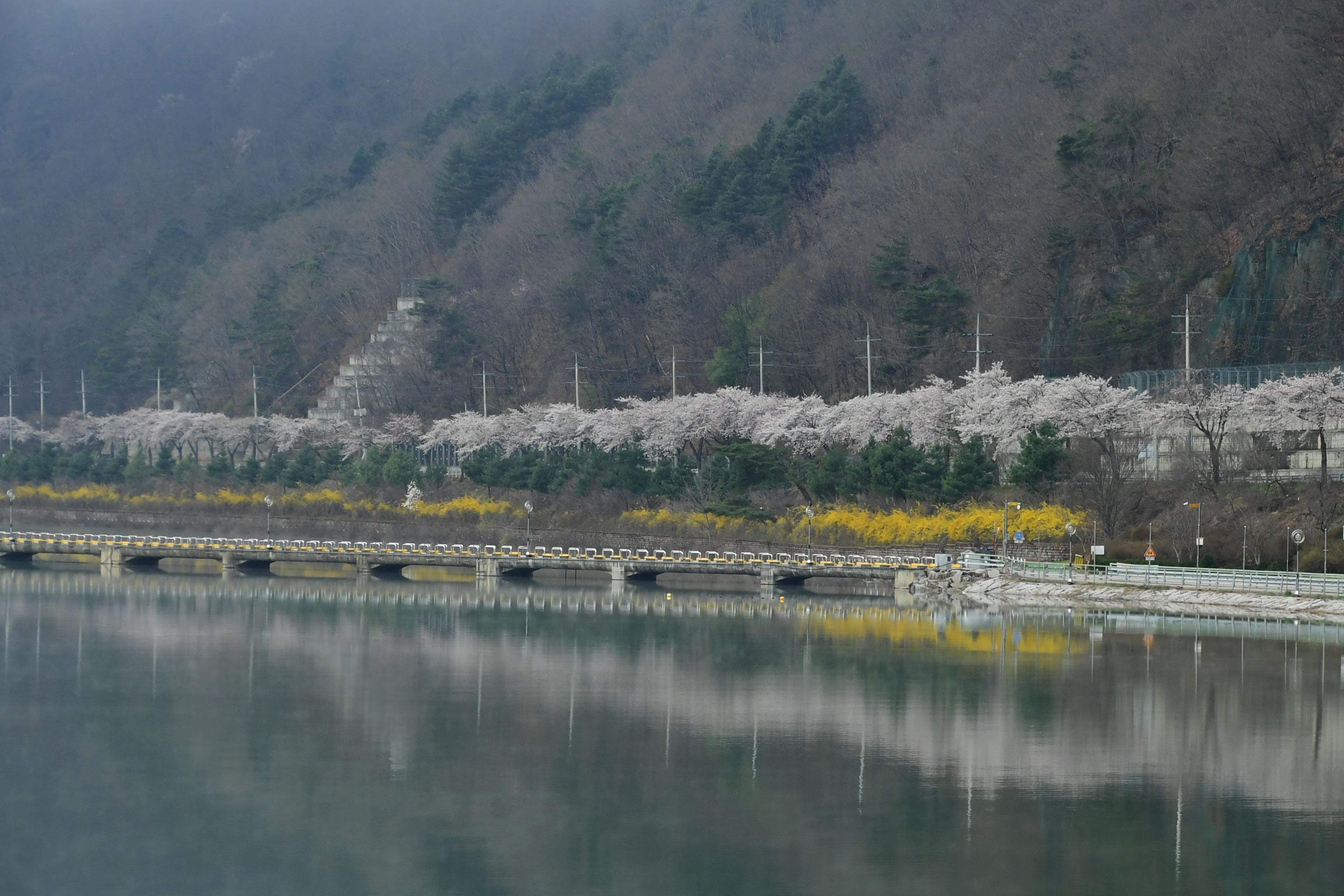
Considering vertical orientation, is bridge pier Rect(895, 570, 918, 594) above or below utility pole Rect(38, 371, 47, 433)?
below

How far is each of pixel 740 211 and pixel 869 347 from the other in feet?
98.0

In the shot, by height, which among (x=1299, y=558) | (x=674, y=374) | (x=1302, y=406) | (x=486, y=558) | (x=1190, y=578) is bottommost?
(x=486, y=558)

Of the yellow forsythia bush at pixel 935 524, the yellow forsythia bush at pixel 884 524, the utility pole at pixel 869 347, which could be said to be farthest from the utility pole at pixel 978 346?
the yellow forsythia bush at pixel 884 524

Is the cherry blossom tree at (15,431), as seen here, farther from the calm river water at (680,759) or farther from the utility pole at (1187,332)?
the utility pole at (1187,332)

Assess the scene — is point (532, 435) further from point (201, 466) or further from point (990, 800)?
point (990, 800)

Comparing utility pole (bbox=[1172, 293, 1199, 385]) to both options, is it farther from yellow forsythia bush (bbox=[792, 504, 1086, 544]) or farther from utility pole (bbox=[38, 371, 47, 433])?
utility pole (bbox=[38, 371, 47, 433])

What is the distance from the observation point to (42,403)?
13725 cm

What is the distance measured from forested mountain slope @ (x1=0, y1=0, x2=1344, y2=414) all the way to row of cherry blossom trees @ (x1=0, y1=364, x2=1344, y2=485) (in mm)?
5315

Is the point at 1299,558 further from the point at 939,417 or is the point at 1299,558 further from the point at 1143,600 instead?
the point at 939,417

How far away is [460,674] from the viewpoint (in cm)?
4391

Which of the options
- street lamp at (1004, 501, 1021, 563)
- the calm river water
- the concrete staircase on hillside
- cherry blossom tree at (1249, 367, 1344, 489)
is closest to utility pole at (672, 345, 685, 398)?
the concrete staircase on hillside

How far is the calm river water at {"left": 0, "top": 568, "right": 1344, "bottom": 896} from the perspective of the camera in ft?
82.7

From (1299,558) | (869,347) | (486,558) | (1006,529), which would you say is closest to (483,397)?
(869,347)

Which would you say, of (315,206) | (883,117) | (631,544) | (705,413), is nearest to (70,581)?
(631,544)
